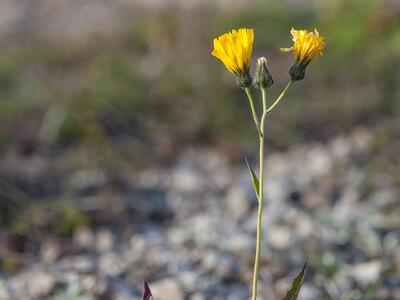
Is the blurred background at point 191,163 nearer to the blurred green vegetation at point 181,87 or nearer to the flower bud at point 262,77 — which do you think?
the blurred green vegetation at point 181,87

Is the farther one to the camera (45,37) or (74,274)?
(45,37)

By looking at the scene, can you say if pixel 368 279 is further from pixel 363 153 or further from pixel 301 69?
pixel 363 153

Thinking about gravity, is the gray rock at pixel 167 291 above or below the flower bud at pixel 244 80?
below

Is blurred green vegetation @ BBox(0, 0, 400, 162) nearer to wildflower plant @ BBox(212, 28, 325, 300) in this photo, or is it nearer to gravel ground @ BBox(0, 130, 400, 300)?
gravel ground @ BBox(0, 130, 400, 300)

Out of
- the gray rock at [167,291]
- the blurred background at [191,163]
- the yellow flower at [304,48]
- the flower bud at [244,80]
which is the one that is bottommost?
the gray rock at [167,291]

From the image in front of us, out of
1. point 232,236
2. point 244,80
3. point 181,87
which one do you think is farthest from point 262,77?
point 181,87

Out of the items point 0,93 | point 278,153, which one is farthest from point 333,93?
point 0,93

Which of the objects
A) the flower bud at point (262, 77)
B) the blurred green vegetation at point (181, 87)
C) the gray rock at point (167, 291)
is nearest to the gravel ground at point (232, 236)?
the gray rock at point (167, 291)
